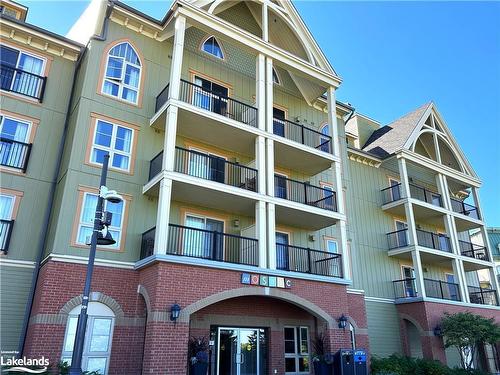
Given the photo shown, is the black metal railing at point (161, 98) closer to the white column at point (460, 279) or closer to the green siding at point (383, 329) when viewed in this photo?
Answer: the green siding at point (383, 329)

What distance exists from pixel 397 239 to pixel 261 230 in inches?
441

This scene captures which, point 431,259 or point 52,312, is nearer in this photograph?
point 52,312

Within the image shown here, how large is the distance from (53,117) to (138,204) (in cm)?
444

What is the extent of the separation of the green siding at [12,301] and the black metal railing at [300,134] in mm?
11357

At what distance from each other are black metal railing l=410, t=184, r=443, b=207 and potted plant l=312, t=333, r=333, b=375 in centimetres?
1277

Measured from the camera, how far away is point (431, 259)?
74.0ft

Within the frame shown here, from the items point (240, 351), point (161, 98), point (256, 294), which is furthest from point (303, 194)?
point (161, 98)

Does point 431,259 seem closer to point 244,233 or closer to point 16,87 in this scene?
point 244,233

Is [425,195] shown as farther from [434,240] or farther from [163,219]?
[163,219]

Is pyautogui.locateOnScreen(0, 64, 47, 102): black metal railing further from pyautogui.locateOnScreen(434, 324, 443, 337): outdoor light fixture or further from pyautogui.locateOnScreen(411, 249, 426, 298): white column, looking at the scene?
pyautogui.locateOnScreen(434, 324, 443, 337): outdoor light fixture

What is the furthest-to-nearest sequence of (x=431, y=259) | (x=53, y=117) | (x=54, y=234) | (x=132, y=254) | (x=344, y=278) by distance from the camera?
(x=431, y=259), (x=344, y=278), (x=53, y=117), (x=132, y=254), (x=54, y=234)

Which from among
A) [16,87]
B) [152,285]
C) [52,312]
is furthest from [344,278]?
[16,87]

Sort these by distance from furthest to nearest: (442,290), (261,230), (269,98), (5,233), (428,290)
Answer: (442,290) < (428,290) < (269,98) < (261,230) < (5,233)

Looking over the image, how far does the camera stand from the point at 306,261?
16.9 m
